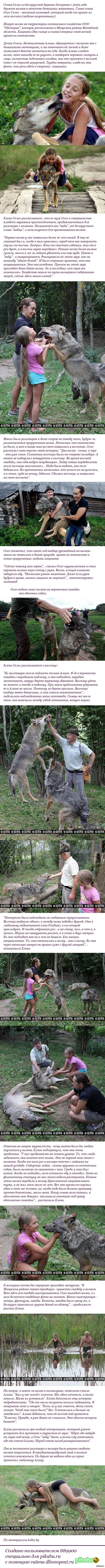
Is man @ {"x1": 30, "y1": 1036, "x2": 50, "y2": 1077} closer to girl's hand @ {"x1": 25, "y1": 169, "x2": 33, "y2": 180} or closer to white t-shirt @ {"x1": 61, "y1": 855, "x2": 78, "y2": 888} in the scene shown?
white t-shirt @ {"x1": 61, "y1": 855, "x2": 78, "y2": 888}

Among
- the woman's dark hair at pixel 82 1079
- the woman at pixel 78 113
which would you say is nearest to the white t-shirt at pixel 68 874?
the woman's dark hair at pixel 82 1079

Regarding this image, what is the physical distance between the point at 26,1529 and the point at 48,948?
4790 millimetres

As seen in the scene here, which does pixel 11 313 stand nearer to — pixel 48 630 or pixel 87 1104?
pixel 48 630

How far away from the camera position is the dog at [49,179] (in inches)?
474

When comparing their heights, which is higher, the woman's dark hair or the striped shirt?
the striped shirt

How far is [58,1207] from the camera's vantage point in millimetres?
11820

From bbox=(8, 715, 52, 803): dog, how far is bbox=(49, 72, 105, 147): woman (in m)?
5.39

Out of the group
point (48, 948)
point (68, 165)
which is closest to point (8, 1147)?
point (48, 948)

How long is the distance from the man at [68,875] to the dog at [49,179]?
596cm

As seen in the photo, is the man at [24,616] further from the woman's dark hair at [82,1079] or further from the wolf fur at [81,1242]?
the wolf fur at [81,1242]

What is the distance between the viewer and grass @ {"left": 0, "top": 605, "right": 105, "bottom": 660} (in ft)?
40.3

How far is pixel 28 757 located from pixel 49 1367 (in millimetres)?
5399

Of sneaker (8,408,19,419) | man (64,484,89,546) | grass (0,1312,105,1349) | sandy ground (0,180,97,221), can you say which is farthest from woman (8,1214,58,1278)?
sandy ground (0,180,97,221)

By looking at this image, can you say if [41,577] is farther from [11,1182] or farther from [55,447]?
[11,1182]
